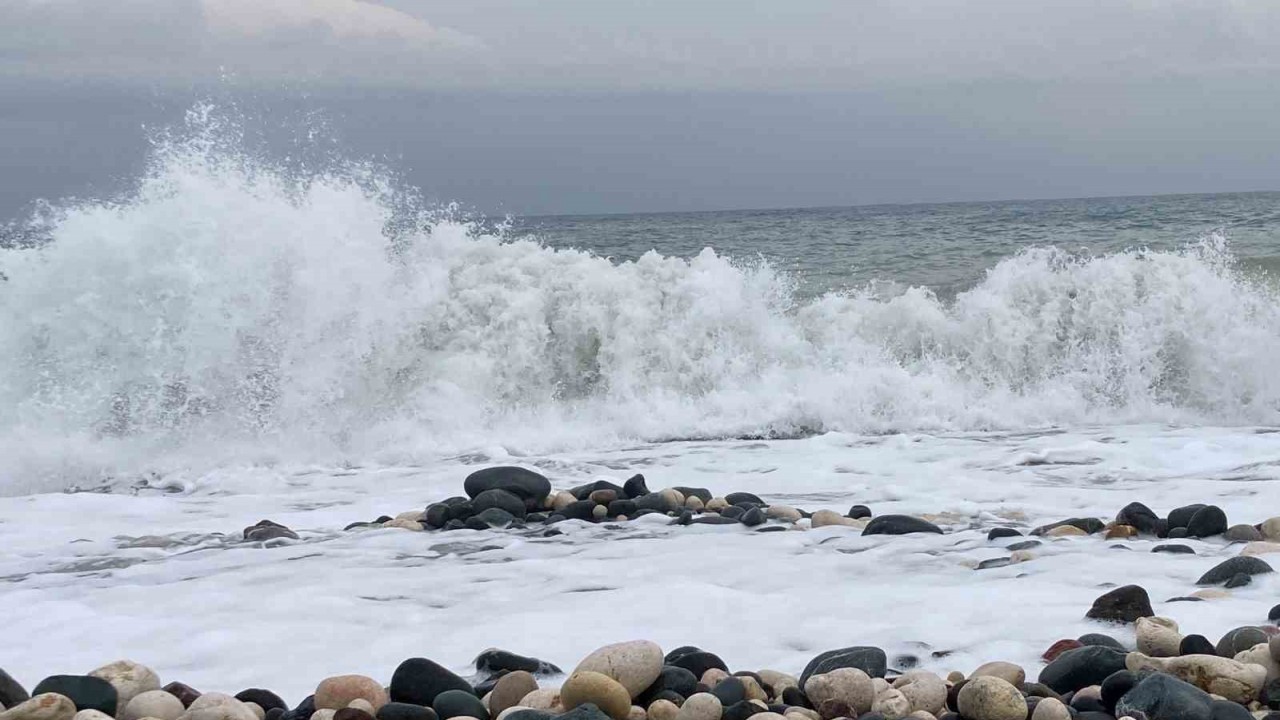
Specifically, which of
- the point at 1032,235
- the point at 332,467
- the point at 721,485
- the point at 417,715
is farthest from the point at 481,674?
the point at 1032,235

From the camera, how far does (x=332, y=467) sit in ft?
25.5

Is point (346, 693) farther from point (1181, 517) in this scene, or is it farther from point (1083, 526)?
point (1181, 517)

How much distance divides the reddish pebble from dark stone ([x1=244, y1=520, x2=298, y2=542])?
333 centimetres

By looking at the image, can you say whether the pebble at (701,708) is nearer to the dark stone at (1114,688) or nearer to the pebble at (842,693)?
the pebble at (842,693)

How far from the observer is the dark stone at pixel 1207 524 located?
450cm

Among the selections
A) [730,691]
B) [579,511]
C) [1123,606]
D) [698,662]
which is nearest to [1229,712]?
[1123,606]

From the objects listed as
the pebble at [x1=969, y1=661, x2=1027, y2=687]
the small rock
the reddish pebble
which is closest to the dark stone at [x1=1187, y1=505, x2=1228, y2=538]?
the reddish pebble

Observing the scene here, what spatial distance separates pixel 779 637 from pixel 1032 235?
19365mm

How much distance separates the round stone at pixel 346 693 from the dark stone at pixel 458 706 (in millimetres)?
149

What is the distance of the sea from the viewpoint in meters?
3.64

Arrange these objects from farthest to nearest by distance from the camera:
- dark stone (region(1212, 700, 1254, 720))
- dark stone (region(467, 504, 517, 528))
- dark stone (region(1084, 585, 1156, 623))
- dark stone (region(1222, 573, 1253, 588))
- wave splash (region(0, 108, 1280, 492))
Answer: wave splash (region(0, 108, 1280, 492)), dark stone (region(467, 504, 517, 528)), dark stone (region(1222, 573, 1253, 588)), dark stone (region(1084, 585, 1156, 623)), dark stone (region(1212, 700, 1254, 720))

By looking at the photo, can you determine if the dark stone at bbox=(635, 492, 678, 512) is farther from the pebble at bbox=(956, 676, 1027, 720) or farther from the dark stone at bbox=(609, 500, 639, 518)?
the pebble at bbox=(956, 676, 1027, 720)

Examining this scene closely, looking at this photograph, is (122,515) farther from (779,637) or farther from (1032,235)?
(1032,235)

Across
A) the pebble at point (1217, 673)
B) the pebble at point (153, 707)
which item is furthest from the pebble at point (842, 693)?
the pebble at point (153, 707)
